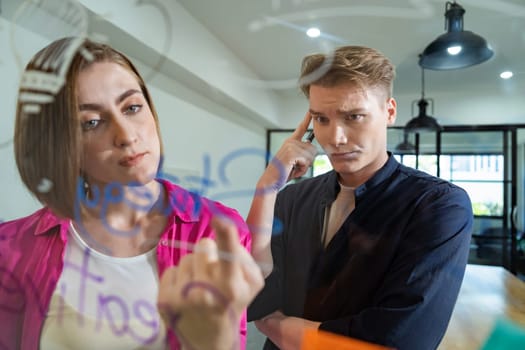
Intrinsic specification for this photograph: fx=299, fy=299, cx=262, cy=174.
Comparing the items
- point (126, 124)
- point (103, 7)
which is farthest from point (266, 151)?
point (103, 7)

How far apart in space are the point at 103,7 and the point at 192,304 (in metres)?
0.30

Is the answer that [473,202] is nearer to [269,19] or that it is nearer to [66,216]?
[269,19]

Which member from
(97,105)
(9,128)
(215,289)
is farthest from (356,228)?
(9,128)

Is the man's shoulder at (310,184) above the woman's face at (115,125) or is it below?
below

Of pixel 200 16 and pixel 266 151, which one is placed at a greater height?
pixel 200 16

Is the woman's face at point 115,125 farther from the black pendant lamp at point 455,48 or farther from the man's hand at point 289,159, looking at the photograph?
the black pendant lamp at point 455,48

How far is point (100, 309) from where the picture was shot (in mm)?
282

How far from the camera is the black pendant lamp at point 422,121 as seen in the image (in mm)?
270

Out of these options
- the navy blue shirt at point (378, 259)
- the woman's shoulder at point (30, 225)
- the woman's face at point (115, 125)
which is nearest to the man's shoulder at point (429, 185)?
the navy blue shirt at point (378, 259)

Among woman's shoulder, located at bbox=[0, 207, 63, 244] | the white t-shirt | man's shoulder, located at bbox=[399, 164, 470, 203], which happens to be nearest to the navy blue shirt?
man's shoulder, located at bbox=[399, 164, 470, 203]

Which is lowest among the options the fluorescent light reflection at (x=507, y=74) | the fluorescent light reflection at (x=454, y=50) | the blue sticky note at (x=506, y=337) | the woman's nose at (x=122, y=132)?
the blue sticky note at (x=506, y=337)

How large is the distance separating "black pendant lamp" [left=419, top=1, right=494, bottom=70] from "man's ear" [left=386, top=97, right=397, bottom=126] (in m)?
0.05

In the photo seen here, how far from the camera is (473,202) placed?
0.92ft

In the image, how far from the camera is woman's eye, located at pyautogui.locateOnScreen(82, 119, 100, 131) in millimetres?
249
